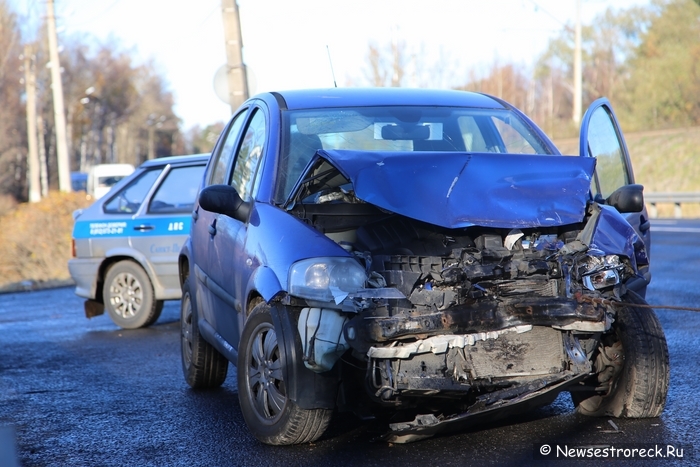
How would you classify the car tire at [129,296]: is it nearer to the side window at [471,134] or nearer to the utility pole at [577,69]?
the side window at [471,134]

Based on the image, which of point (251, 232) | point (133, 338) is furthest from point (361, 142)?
point (133, 338)

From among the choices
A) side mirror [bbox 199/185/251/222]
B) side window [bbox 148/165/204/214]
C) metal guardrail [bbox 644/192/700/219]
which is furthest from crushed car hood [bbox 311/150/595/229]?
metal guardrail [bbox 644/192/700/219]

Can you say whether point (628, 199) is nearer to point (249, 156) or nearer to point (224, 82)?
point (249, 156)

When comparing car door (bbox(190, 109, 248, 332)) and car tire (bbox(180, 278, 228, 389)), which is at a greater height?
car door (bbox(190, 109, 248, 332))

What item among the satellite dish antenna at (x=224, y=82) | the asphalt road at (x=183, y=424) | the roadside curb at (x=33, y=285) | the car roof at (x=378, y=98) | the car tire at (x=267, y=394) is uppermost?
the satellite dish antenna at (x=224, y=82)

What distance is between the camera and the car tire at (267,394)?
4098mm

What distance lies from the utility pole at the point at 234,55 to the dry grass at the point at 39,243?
20.0 ft

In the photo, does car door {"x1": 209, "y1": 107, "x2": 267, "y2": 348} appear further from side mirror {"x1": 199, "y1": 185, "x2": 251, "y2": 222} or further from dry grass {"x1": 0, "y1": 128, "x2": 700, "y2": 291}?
dry grass {"x1": 0, "y1": 128, "x2": 700, "y2": 291}

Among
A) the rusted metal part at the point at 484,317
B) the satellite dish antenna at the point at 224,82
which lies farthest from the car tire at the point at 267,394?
the satellite dish antenna at the point at 224,82

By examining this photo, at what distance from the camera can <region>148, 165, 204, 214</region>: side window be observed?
9.54 meters

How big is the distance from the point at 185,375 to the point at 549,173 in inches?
120

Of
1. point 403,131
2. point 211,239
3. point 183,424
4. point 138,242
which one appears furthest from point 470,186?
point 138,242

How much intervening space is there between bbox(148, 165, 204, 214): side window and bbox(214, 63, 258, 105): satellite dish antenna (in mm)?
3137

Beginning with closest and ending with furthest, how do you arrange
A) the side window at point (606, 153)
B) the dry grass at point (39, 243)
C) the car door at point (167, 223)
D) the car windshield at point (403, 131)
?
the car windshield at point (403, 131) → the side window at point (606, 153) → the car door at point (167, 223) → the dry grass at point (39, 243)
